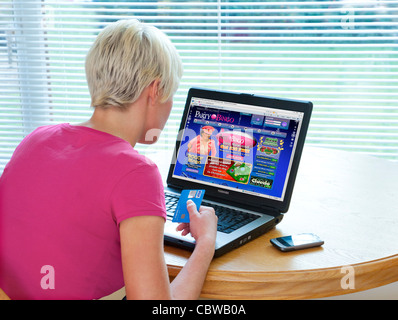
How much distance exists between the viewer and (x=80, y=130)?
114 centimetres

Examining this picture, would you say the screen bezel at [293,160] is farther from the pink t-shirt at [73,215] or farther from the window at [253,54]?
the window at [253,54]

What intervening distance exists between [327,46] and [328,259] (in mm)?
1798

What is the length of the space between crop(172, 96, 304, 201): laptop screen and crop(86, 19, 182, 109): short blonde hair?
358 millimetres

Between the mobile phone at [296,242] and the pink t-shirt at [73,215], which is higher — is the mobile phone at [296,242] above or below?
below

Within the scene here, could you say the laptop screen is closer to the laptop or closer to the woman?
the laptop

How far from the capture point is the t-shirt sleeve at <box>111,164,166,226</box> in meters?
0.99

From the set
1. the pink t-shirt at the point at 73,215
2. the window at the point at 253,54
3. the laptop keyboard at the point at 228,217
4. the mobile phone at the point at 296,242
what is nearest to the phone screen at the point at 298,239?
the mobile phone at the point at 296,242

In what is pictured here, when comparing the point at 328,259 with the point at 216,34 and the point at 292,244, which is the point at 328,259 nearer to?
the point at 292,244

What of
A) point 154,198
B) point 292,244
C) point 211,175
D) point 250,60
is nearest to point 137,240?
point 154,198

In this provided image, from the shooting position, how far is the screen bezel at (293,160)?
4.56 feet

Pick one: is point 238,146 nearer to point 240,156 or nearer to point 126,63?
point 240,156

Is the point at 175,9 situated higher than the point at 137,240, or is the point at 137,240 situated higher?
the point at 175,9

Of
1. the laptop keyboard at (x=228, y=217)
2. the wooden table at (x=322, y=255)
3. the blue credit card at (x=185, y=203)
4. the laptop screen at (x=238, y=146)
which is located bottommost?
the wooden table at (x=322, y=255)

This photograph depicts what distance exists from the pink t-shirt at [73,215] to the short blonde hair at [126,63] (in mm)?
132
